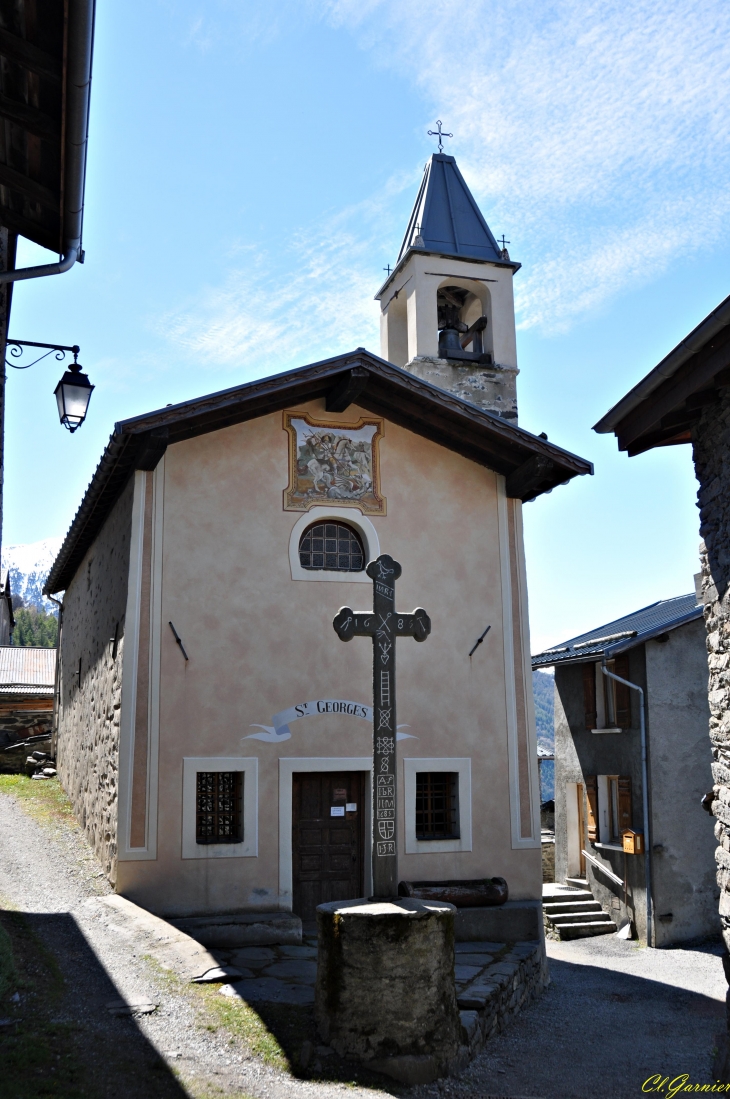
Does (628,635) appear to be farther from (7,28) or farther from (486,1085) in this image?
(7,28)

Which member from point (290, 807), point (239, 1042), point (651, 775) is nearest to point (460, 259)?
point (651, 775)

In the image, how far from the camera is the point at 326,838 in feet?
37.5

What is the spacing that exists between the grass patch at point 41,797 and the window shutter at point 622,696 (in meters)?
9.99

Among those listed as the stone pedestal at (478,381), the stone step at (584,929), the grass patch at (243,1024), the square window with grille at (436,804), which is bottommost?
the stone step at (584,929)

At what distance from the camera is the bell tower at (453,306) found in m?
18.8

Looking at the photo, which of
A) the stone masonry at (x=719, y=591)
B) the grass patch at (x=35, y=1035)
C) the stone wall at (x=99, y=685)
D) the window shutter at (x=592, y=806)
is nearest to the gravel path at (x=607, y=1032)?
the stone masonry at (x=719, y=591)

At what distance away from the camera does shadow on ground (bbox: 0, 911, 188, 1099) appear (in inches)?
213

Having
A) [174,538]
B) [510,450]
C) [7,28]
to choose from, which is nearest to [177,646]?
[174,538]

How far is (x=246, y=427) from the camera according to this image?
11.9m

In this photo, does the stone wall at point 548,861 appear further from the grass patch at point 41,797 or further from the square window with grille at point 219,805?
the square window with grille at point 219,805

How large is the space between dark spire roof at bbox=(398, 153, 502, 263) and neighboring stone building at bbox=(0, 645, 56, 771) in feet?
46.6

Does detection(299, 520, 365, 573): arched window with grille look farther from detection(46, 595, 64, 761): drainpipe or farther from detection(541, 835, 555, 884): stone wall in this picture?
detection(46, 595, 64, 761): drainpipe

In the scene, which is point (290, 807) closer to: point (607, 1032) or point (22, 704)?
point (607, 1032)

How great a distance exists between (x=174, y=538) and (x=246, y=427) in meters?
1.72
